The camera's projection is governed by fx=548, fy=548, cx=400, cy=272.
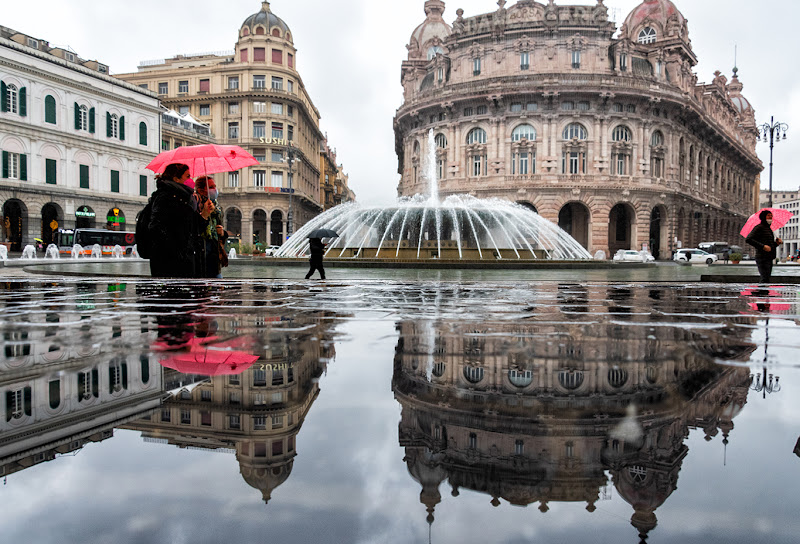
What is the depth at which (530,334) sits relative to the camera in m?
3.42

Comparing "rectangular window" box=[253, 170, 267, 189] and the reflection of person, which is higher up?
"rectangular window" box=[253, 170, 267, 189]

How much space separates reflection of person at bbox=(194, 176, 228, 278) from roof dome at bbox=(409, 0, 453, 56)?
2003 inches

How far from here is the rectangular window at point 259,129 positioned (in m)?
50.8

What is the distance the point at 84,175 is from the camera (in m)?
36.3

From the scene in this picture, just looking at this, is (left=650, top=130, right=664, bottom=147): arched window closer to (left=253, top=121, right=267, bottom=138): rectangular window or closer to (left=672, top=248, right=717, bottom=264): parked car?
(left=672, top=248, right=717, bottom=264): parked car

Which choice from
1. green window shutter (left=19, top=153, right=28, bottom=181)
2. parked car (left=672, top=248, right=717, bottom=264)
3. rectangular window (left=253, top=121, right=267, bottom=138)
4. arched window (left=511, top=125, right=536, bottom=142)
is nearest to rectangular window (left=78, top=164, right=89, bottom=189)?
green window shutter (left=19, top=153, right=28, bottom=181)

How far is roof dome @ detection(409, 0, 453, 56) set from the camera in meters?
55.6

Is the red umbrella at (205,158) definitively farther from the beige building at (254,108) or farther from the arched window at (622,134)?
the beige building at (254,108)

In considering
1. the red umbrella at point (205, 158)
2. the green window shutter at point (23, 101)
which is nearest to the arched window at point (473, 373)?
the red umbrella at point (205, 158)

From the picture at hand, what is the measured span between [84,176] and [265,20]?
24.0 meters

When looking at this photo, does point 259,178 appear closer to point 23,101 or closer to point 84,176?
point 84,176

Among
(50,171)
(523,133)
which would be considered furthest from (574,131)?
(50,171)

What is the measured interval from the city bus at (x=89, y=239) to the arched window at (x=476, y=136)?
24481 mm

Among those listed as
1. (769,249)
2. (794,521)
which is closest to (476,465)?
(794,521)
